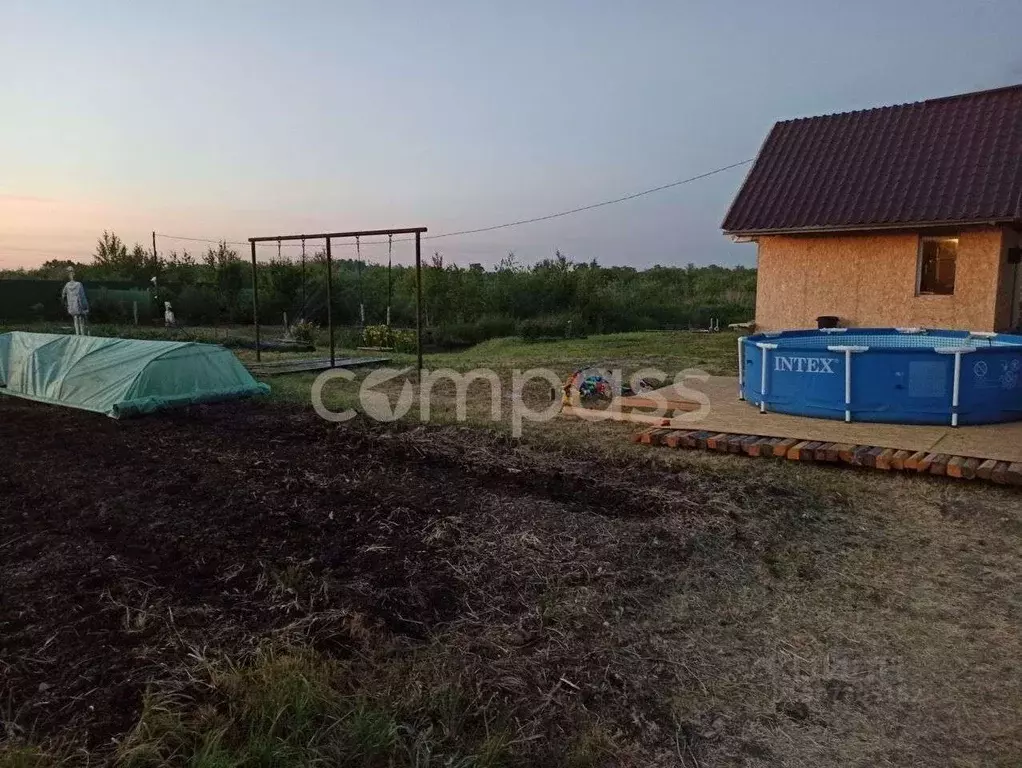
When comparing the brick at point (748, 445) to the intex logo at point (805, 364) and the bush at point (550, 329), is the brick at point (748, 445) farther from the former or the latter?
the bush at point (550, 329)

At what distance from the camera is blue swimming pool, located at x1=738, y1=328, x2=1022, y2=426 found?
6.73m

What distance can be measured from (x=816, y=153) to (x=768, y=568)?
11798 mm

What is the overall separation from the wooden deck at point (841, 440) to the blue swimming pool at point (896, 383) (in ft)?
0.43

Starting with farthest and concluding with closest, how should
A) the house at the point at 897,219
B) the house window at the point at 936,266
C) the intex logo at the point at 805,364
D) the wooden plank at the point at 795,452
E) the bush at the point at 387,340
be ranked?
the bush at the point at 387,340 < the house window at the point at 936,266 < the house at the point at 897,219 < the intex logo at the point at 805,364 < the wooden plank at the point at 795,452

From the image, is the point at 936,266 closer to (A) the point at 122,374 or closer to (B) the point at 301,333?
(A) the point at 122,374

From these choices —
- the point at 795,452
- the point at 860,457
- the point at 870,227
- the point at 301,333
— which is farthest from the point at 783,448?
the point at 301,333

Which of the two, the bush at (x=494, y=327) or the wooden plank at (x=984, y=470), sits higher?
the bush at (x=494, y=327)

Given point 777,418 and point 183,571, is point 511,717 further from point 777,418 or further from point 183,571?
point 777,418

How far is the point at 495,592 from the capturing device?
12.2 feet

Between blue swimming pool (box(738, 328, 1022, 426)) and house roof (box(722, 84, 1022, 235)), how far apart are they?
5.09 meters

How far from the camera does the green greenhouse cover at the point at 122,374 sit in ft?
28.9

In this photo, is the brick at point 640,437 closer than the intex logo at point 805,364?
Yes

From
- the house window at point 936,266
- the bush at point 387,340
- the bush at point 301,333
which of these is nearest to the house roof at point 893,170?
the house window at point 936,266

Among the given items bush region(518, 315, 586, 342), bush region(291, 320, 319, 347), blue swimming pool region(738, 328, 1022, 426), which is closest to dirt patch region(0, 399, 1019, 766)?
blue swimming pool region(738, 328, 1022, 426)
